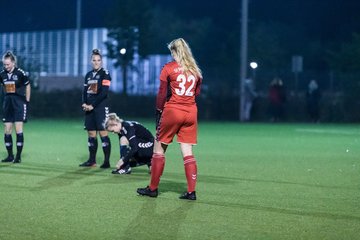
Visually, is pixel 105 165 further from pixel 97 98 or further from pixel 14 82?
pixel 14 82

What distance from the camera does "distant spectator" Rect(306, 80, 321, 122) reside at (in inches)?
1427

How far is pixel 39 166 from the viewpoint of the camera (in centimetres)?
1435

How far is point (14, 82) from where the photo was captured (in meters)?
14.7

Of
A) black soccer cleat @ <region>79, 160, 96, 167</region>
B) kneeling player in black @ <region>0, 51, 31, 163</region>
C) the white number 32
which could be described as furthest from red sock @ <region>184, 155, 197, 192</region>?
kneeling player in black @ <region>0, 51, 31, 163</region>

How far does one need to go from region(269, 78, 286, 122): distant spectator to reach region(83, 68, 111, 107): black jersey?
23.0m

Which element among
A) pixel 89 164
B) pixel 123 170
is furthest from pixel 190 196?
pixel 89 164

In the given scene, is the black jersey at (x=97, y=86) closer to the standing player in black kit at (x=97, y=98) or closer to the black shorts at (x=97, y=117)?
the standing player in black kit at (x=97, y=98)

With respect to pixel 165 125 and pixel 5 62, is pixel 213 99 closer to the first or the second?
pixel 5 62

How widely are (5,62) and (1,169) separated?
2.00 meters

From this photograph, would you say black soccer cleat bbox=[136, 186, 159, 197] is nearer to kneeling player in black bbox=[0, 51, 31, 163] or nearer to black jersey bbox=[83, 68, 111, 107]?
black jersey bbox=[83, 68, 111, 107]

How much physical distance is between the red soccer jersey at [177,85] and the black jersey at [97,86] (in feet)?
13.3

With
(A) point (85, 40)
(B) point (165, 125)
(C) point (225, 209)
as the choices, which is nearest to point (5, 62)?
(B) point (165, 125)

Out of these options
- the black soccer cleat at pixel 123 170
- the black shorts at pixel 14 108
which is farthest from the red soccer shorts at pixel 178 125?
the black shorts at pixel 14 108

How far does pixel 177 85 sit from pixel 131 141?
2.82 m
